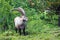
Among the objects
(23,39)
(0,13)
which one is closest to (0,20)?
(0,13)

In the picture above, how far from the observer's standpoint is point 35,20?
1198 cm

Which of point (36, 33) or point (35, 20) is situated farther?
point (35, 20)

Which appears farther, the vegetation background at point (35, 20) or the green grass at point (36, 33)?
the vegetation background at point (35, 20)

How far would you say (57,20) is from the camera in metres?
13.0

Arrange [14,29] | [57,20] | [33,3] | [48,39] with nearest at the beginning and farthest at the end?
1. [48,39]
2. [14,29]
3. [57,20]
4. [33,3]

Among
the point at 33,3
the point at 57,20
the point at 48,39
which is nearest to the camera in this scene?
the point at 48,39

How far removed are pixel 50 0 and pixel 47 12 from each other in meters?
0.68

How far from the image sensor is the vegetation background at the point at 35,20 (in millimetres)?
9664

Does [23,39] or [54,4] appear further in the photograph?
[54,4]

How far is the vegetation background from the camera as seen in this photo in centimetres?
966

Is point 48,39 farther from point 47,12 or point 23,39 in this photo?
point 47,12

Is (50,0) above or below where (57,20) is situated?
above

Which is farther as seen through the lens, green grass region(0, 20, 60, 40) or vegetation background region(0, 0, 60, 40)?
vegetation background region(0, 0, 60, 40)

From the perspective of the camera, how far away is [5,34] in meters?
9.91
